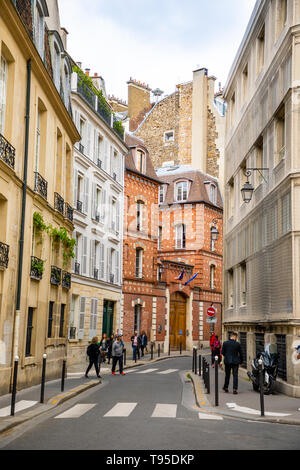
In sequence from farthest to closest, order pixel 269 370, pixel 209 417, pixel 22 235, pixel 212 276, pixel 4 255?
pixel 212 276, pixel 22 235, pixel 269 370, pixel 4 255, pixel 209 417

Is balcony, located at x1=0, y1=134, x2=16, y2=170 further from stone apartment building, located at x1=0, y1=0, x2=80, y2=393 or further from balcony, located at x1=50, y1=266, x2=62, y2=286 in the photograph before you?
balcony, located at x1=50, y1=266, x2=62, y2=286

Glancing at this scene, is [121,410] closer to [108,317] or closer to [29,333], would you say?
[29,333]

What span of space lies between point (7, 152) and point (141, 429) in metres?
7.84

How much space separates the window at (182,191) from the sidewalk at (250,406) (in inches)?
1166

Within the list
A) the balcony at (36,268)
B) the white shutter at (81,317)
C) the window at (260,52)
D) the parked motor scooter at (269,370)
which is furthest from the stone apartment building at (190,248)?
the parked motor scooter at (269,370)

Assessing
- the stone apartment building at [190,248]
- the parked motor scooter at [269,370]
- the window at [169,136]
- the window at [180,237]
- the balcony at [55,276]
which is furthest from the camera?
the window at [169,136]

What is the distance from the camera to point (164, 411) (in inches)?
451

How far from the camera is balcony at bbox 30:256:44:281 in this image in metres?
16.8

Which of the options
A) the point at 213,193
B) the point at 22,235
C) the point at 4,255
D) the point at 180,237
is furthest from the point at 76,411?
the point at 213,193

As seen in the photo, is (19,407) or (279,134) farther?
(279,134)

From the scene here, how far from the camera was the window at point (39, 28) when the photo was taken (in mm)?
16875

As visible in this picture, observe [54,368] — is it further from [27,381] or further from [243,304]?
[243,304]

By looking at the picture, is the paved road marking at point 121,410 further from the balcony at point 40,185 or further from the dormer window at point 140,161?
the dormer window at point 140,161

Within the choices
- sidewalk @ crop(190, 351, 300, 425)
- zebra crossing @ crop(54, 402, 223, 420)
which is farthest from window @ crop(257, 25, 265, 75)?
zebra crossing @ crop(54, 402, 223, 420)
